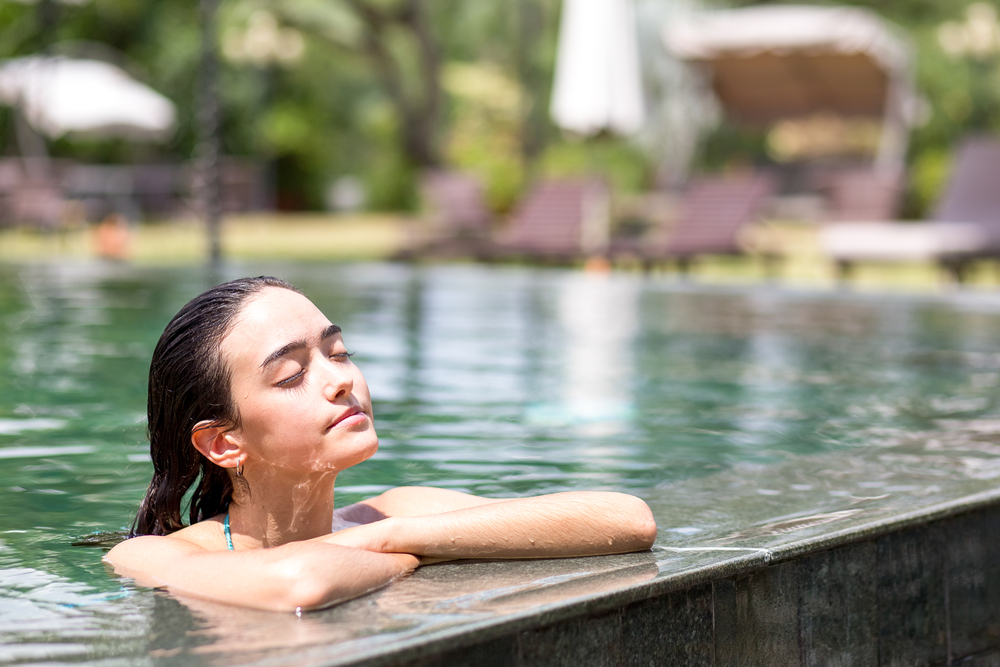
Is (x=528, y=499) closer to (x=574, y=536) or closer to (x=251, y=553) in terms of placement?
(x=574, y=536)

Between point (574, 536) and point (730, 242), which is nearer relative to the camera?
point (574, 536)

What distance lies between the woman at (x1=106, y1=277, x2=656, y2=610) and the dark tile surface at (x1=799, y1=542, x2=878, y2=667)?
32cm

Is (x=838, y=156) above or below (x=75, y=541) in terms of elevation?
above

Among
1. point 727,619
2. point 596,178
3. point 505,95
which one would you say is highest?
point 505,95

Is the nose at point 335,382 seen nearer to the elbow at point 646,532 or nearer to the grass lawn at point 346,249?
the elbow at point 646,532

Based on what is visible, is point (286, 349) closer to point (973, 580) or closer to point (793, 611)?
point (793, 611)

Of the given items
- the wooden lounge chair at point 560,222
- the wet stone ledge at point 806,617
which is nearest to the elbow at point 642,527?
the wet stone ledge at point 806,617

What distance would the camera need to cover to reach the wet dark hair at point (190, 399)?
2162 mm

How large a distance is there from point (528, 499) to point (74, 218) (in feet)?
58.6

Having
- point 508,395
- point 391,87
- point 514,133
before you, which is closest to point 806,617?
point 508,395

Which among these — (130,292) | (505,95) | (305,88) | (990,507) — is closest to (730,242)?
(130,292)

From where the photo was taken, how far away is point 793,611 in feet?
7.29

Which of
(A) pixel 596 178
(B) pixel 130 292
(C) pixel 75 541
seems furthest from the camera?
(A) pixel 596 178

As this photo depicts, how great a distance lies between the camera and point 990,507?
8.71ft
